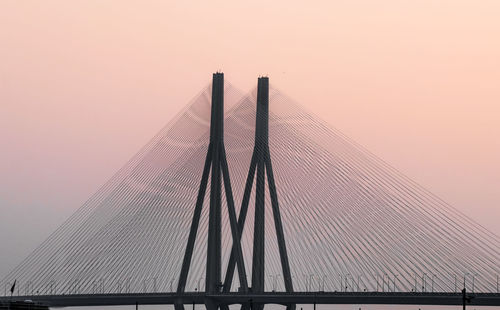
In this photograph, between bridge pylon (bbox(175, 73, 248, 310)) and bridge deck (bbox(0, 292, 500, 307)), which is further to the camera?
bridge pylon (bbox(175, 73, 248, 310))

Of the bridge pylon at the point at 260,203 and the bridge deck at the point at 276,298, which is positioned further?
the bridge pylon at the point at 260,203

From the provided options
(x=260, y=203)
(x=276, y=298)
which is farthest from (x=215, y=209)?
(x=276, y=298)

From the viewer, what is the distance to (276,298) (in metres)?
110

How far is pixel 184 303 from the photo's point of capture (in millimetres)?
115500

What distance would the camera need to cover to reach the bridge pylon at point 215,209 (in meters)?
109

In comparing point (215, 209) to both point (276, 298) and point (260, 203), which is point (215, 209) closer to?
point (260, 203)

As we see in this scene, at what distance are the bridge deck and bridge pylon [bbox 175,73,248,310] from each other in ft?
3.26

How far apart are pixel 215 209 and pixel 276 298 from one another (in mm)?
5997

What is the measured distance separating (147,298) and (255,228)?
841 centimetres

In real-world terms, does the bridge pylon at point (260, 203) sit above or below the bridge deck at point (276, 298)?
above

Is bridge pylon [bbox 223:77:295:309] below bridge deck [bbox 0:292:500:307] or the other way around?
the other way around

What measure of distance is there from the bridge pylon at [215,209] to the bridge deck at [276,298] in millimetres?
995

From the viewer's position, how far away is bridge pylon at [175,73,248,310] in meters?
109

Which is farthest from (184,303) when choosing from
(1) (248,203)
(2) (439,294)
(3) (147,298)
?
(2) (439,294)
